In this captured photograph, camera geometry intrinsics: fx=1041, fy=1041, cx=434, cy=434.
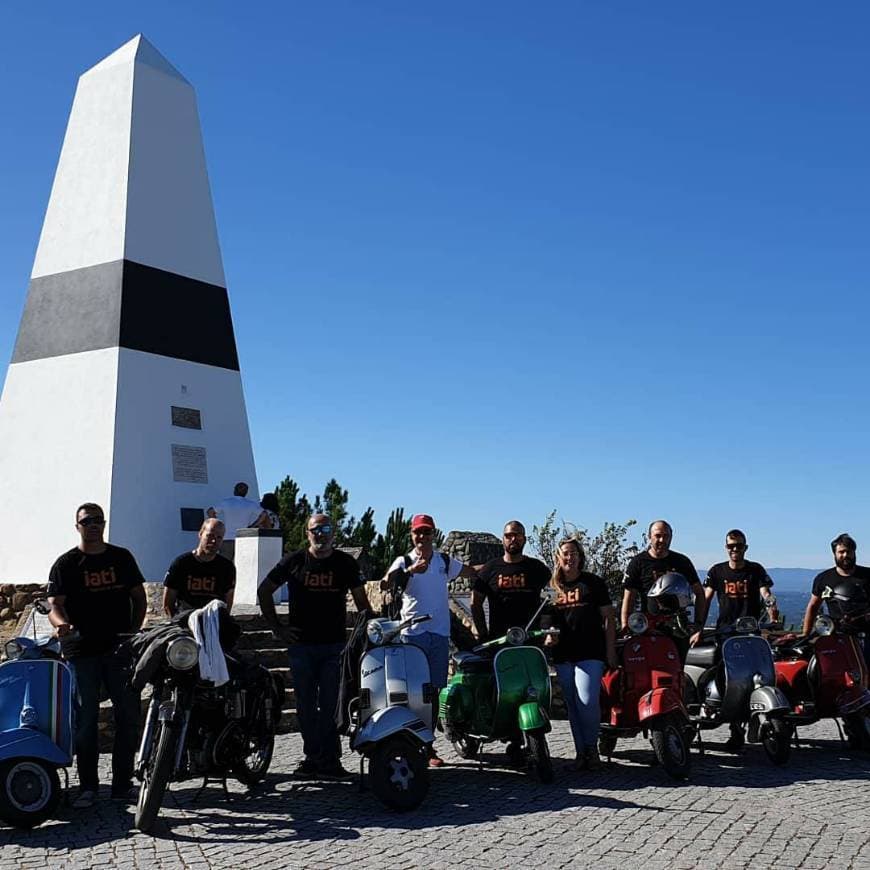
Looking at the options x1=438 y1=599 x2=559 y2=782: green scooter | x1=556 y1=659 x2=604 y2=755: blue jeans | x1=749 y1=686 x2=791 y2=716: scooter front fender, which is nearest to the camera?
x1=438 y1=599 x2=559 y2=782: green scooter

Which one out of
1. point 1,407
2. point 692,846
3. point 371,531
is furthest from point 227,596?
point 371,531

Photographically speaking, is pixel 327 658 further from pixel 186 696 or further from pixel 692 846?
pixel 692 846

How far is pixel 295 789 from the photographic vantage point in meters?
6.62

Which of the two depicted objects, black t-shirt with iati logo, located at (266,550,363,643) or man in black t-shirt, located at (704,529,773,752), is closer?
black t-shirt with iati logo, located at (266,550,363,643)

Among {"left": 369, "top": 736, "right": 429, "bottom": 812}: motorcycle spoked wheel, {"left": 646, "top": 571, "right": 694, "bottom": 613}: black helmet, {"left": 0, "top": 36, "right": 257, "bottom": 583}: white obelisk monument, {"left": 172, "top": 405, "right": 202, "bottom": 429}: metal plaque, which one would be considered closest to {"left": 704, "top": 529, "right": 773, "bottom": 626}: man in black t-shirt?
{"left": 646, "top": 571, "right": 694, "bottom": 613}: black helmet

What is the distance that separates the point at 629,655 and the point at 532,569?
899 mm

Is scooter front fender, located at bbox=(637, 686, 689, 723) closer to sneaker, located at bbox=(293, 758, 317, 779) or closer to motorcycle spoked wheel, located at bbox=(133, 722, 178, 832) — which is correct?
sneaker, located at bbox=(293, 758, 317, 779)

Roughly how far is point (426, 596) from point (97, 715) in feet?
7.49

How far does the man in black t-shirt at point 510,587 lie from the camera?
24.4 ft

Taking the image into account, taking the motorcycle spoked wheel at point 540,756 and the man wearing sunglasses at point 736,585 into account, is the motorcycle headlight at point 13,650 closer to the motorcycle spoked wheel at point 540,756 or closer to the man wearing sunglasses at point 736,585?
the motorcycle spoked wheel at point 540,756

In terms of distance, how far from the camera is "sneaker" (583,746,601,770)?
7.09 metres

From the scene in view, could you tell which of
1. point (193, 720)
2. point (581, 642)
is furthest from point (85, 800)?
point (581, 642)

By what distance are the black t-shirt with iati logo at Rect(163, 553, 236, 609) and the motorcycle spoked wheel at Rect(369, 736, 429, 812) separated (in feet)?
5.22

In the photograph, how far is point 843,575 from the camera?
851cm
